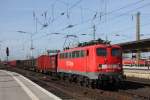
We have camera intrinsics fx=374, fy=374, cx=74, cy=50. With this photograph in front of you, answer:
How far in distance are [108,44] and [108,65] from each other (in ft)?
6.92

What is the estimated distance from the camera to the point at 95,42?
27938 millimetres

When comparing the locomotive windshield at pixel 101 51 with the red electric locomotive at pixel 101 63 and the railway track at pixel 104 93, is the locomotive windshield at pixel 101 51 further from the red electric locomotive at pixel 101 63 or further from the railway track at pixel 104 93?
the railway track at pixel 104 93

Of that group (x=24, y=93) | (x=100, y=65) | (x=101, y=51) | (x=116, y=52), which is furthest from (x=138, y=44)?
(x=24, y=93)

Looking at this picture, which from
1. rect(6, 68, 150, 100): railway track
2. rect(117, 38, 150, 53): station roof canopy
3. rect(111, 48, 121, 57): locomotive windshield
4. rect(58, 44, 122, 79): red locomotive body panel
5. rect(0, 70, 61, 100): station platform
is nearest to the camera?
rect(0, 70, 61, 100): station platform

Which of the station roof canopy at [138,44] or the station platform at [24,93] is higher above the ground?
the station roof canopy at [138,44]

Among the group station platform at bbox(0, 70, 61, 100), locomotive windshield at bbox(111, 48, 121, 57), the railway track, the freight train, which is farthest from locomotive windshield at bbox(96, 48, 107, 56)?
station platform at bbox(0, 70, 61, 100)

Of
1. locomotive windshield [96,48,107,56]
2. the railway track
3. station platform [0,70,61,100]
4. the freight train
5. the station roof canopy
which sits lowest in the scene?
the railway track

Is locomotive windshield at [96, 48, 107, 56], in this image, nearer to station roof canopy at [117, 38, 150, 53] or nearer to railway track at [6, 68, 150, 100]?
railway track at [6, 68, 150, 100]

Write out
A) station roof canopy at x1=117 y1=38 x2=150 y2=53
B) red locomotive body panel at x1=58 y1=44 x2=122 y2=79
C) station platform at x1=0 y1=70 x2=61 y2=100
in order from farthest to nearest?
station roof canopy at x1=117 y1=38 x2=150 y2=53 → red locomotive body panel at x1=58 y1=44 x2=122 y2=79 → station platform at x1=0 y1=70 x2=61 y2=100

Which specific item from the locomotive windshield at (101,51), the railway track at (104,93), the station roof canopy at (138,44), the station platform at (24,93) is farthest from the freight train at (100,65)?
the station roof canopy at (138,44)

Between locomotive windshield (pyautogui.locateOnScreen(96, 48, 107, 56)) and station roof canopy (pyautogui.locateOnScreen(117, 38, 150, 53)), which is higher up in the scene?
station roof canopy (pyautogui.locateOnScreen(117, 38, 150, 53))

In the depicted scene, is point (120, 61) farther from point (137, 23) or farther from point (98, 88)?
point (137, 23)

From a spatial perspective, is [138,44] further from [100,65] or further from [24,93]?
[24,93]

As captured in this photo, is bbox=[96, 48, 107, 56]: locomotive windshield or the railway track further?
bbox=[96, 48, 107, 56]: locomotive windshield
